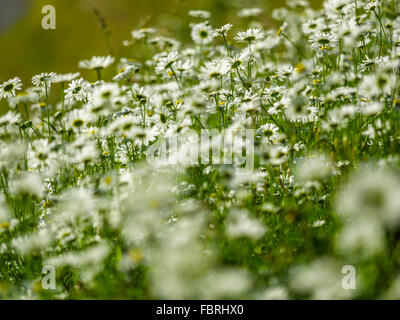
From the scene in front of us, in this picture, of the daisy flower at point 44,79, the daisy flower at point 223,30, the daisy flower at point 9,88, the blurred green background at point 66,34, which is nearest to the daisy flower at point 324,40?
the daisy flower at point 223,30

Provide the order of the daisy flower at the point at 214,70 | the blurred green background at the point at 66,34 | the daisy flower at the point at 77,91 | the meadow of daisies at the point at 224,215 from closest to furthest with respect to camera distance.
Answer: the meadow of daisies at the point at 224,215 < the daisy flower at the point at 214,70 < the daisy flower at the point at 77,91 < the blurred green background at the point at 66,34

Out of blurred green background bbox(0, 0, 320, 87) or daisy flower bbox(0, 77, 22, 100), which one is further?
blurred green background bbox(0, 0, 320, 87)

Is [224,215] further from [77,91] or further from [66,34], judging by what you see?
[66,34]

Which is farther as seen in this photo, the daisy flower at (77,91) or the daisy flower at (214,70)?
the daisy flower at (77,91)

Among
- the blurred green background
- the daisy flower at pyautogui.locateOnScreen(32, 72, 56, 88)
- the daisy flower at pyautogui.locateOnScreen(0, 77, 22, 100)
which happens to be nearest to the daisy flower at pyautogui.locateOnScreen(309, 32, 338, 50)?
the daisy flower at pyautogui.locateOnScreen(32, 72, 56, 88)

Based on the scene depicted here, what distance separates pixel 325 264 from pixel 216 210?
73 cm

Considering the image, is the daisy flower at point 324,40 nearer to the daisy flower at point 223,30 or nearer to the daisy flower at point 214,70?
the daisy flower at point 223,30

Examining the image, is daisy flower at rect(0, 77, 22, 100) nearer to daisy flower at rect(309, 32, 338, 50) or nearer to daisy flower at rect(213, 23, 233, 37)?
daisy flower at rect(213, 23, 233, 37)

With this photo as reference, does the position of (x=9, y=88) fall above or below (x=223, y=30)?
below

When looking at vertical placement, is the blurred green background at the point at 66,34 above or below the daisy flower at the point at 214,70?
above

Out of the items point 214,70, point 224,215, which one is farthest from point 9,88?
point 224,215
